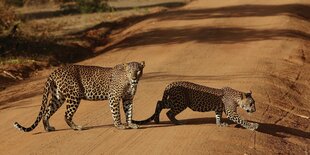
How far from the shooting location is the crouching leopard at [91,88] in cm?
1088

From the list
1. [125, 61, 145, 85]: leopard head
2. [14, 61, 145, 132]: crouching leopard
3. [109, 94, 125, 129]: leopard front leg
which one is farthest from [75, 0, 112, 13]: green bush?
[125, 61, 145, 85]: leopard head

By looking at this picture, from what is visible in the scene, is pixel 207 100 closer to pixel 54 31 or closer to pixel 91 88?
pixel 91 88

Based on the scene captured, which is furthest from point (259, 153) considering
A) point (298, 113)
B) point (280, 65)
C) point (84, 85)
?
point (280, 65)

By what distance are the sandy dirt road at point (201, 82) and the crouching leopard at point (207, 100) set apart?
231mm

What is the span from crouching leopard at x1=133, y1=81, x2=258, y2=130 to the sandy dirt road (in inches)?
9.1

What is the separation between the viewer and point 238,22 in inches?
1022

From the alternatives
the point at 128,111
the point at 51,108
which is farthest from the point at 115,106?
the point at 51,108

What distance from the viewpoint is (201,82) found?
1531 centimetres

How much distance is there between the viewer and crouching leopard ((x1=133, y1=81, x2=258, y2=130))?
1131 centimetres

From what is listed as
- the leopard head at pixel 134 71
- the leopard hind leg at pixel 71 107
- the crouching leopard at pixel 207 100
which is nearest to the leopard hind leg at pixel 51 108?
the leopard hind leg at pixel 71 107

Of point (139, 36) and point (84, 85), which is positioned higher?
point (84, 85)

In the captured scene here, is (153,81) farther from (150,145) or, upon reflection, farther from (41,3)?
(41,3)

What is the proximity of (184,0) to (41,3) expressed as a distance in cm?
799

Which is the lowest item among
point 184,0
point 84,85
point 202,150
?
point 184,0
